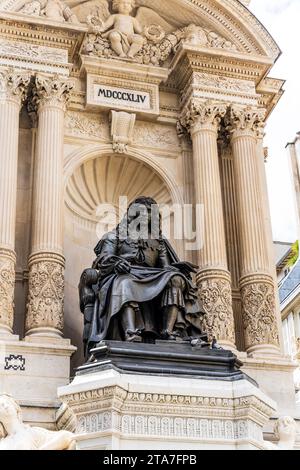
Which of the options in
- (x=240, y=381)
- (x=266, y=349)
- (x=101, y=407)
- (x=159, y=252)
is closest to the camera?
(x=101, y=407)

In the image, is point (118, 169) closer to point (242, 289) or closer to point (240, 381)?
point (242, 289)

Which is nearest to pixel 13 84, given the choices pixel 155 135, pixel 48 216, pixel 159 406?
pixel 48 216

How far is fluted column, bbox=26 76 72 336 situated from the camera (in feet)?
41.8

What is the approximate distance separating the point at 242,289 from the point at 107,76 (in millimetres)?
4439

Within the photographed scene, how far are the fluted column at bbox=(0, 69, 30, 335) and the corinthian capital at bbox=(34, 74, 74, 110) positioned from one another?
0.73ft

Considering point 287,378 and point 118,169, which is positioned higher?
point 118,169

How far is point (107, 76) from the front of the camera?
600 inches

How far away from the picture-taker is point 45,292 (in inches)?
505

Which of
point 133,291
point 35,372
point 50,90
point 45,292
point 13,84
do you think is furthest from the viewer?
point 50,90

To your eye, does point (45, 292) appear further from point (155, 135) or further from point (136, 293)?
point (155, 135)

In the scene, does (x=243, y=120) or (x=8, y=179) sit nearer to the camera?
Result: (x=8, y=179)

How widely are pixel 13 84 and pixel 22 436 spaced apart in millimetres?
7469

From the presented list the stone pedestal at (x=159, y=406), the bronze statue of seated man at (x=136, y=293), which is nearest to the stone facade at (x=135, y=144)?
the bronze statue of seated man at (x=136, y=293)

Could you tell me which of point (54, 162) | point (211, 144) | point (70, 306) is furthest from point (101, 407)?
point (211, 144)
